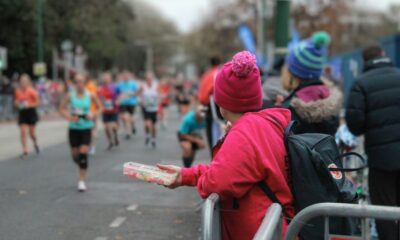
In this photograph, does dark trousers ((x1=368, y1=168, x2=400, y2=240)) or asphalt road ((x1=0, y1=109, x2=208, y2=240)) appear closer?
dark trousers ((x1=368, y1=168, x2=400, y2=240))

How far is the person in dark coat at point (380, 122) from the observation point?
17.1ft

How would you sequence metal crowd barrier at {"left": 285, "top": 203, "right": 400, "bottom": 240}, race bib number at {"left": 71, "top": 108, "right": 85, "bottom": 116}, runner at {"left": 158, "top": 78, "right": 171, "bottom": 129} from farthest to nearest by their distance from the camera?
runner at {"left": 158, "top": 78, "right": 171, "bottom": 129} → race bib number at {"left": 71, "top": 108, "right": 85, "bottom": 116} → metal crowd barrier at {"left": 285, "top": 203, "right": 400, "bottom": 240}

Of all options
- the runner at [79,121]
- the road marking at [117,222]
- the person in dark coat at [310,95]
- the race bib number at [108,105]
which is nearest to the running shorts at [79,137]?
the runner at [79,121]

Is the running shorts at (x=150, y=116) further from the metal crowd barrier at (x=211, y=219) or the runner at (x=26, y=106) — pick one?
the metal crowd barrier at (x=211, y=219)

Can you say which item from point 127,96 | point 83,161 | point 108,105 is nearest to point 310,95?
point 83,161

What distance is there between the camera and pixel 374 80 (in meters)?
5.29

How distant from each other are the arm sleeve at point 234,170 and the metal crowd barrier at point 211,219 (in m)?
0.06

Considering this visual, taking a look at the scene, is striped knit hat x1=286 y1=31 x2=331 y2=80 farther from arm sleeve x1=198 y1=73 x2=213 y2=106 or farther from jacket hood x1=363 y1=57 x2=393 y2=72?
arm sleeve x1=198 y1=73 x2=213 y2=106

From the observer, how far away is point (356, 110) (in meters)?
5.31

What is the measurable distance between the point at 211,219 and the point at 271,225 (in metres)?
0.28

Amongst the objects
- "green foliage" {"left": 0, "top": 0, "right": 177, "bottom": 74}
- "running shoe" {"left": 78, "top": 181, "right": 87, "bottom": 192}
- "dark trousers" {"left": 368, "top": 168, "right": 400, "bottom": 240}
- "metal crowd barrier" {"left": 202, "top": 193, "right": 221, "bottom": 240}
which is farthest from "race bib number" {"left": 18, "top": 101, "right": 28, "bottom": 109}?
"green foliage" {"left": 0, "top": 0, "right": 177, "bottom": 74}

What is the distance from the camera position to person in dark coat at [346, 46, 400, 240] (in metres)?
5.21

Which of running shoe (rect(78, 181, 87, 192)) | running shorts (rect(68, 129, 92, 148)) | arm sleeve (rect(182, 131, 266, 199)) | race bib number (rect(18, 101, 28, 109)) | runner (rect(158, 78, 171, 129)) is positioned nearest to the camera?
arm sleeve (rect(182, 131, 266, 199))

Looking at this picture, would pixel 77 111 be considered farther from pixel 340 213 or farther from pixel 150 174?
pixel 340 213
